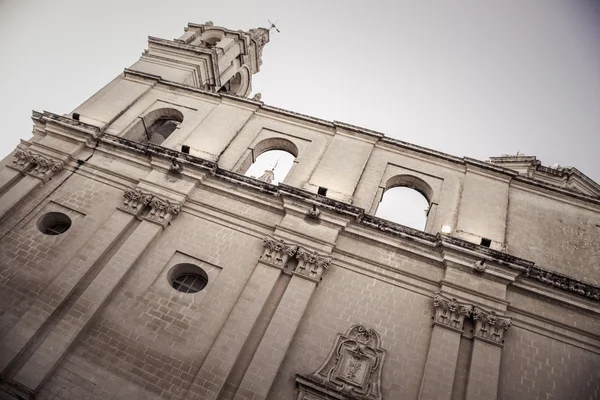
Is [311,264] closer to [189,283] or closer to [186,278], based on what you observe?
[189,283]

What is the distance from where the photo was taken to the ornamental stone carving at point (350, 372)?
9.86 meters

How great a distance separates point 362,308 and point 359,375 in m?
1.90

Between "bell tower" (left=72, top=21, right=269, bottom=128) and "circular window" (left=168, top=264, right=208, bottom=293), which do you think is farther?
"bell tower" (left=72, top=21, right=269, bottom=128)

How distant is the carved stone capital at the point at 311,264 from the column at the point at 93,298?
472 cm

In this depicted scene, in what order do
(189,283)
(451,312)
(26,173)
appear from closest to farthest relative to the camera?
(451,312), (189,283), (26,173)

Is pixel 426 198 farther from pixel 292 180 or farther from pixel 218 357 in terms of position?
pixel 218 357

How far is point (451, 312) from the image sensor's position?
1101 cm

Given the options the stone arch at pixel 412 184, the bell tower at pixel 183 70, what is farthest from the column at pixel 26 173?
the stone arch at pixel 412 184

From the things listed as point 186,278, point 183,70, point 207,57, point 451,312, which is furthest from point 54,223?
point 451,312

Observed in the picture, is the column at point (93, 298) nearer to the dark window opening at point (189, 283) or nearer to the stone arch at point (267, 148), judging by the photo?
the dark window opening at point (189, 283)

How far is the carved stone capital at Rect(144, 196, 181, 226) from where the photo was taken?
42.6 feet

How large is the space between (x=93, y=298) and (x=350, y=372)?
7.69m

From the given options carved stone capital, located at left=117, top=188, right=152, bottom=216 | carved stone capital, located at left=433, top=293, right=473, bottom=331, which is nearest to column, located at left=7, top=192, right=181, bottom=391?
carved stone capital, located at left=117, top=188, right=152, bottom=216

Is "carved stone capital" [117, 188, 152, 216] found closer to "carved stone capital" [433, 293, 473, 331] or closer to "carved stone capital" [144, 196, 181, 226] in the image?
"carved stone capital" [144, 196, 181, 226]
